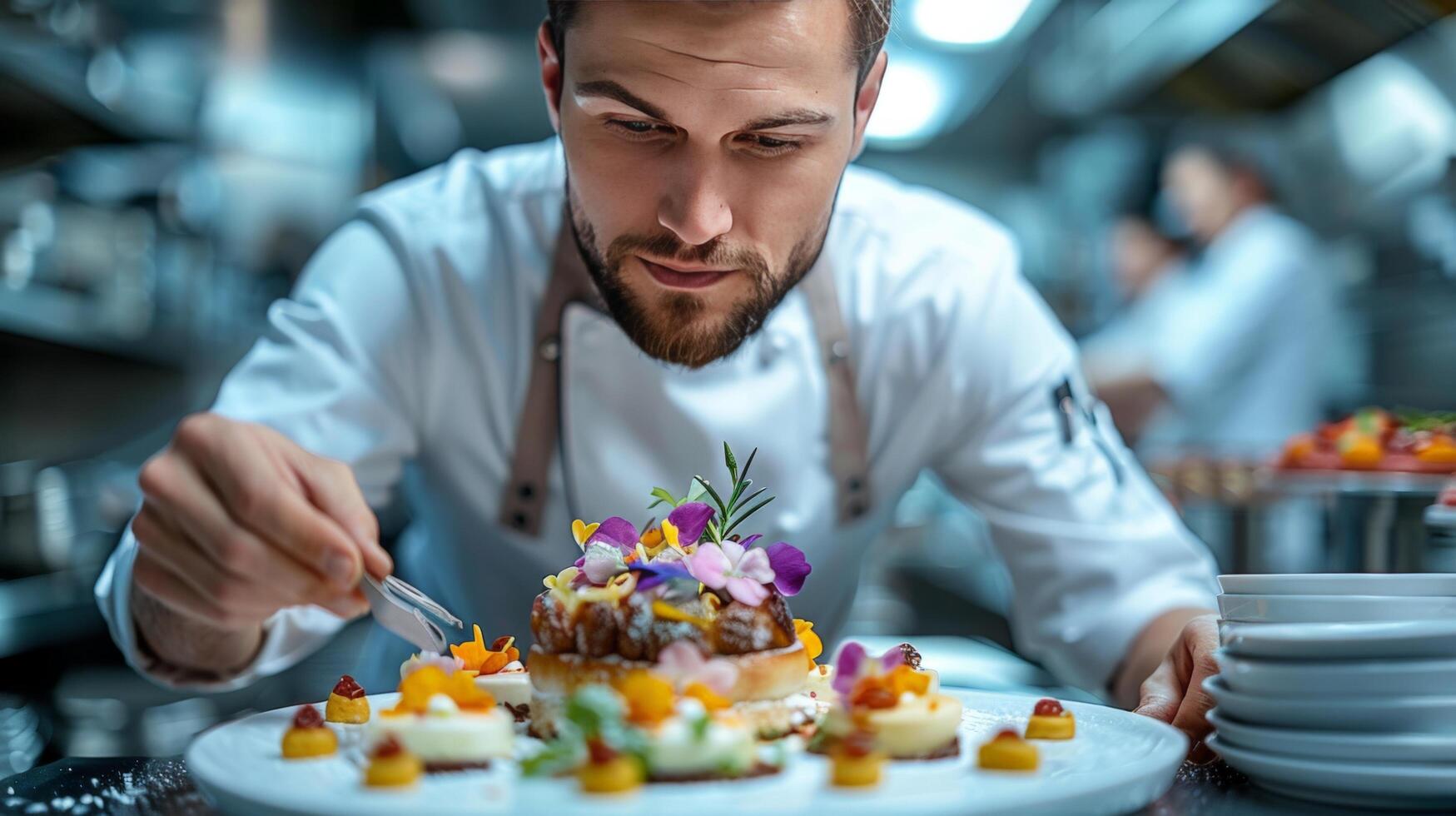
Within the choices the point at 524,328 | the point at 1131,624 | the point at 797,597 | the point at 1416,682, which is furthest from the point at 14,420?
the point at 1416,682

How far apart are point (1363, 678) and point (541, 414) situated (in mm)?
1189

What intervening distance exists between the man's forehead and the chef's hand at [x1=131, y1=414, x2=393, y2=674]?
19.2 inches

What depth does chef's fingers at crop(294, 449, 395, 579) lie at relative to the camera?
3.27 feet

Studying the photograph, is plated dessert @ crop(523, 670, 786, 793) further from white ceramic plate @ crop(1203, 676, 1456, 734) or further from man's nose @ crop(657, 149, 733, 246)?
man's nose @ crop(657, 149, 733, 246)

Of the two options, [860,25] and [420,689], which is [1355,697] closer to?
[420,689]

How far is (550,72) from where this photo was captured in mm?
1425

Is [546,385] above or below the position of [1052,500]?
above

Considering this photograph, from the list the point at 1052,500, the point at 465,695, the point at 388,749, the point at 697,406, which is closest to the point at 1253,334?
the point at 1052,500

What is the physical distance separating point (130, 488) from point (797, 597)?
172 cm

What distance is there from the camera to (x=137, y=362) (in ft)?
11.1

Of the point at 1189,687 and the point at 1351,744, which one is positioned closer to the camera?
the point at 1351,744

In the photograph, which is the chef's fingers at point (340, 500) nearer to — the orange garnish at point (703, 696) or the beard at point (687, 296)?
the orange garnish at point (703, 696)

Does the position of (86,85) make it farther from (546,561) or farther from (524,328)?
(546,561)

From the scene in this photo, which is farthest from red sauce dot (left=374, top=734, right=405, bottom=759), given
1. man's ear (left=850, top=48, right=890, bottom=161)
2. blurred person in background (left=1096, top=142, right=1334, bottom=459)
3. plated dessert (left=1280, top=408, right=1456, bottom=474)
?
blurred person in background (left=1096, top=142, right=1334, bottom=459)
